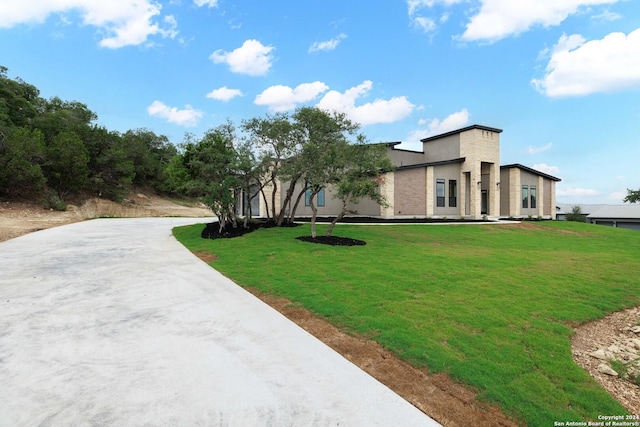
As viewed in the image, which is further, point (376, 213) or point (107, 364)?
point (376, 213)

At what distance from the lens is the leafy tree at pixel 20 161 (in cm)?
2892

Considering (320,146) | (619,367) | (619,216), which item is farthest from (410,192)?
(619,216)

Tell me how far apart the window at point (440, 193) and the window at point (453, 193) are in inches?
33.7

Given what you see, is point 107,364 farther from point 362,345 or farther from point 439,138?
point 439,138

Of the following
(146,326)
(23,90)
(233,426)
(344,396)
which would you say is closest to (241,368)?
(233,426)

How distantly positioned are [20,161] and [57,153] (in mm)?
4741

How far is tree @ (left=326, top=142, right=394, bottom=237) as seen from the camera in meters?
12.7

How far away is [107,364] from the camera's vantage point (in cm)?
352

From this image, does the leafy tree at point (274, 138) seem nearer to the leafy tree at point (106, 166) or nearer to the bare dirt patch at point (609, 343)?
the bare dirt patch at point (609, 343)

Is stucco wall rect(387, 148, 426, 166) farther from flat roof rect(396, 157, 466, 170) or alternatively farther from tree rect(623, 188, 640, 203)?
tree rect(623, 188, 640, 203)

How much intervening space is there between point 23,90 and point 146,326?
56776 mm

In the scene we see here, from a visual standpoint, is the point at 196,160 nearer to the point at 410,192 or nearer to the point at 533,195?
the point at 410,192

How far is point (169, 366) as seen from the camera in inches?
137

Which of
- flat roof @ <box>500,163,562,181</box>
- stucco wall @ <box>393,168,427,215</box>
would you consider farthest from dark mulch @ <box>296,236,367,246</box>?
flat roof @ <box>500,163,562,181</box>
